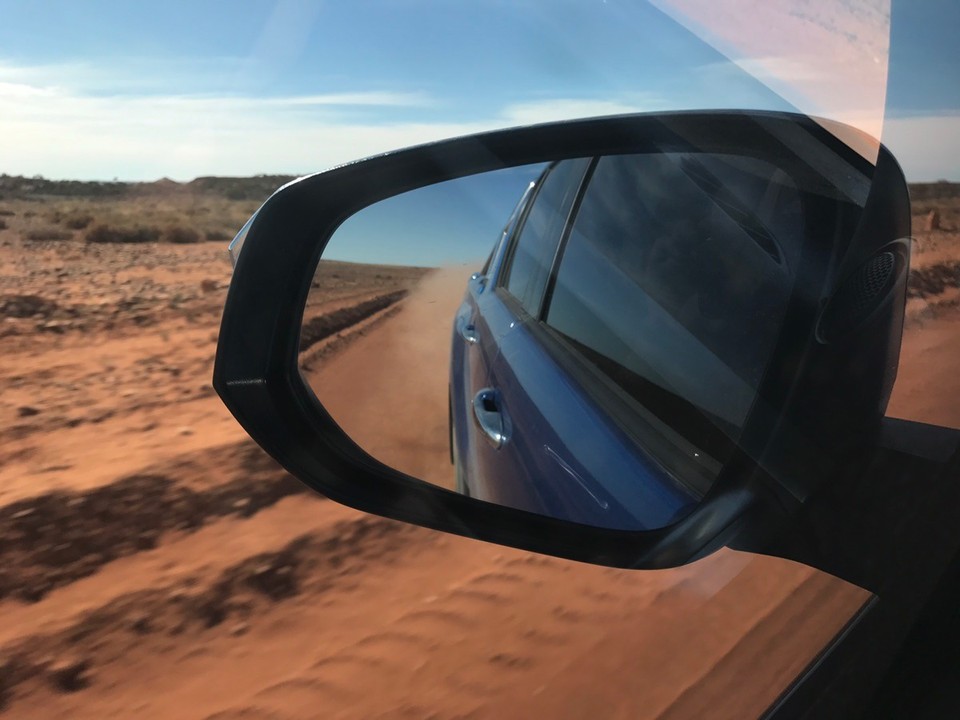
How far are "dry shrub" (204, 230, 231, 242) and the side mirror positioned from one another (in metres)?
28.0

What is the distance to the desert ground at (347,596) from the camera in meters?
2.87

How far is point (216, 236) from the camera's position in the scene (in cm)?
2983

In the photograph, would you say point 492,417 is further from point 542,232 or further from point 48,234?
point 48,234

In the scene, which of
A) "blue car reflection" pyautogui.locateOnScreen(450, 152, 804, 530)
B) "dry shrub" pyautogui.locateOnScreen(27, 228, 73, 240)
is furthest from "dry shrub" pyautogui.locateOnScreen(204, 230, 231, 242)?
"blue car reflection" pyautogui.locateOnScreen(450, 152, 804, 530)

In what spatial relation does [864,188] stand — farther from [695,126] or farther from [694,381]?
[694,381]

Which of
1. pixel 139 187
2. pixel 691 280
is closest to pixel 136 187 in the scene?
pixel 139 187

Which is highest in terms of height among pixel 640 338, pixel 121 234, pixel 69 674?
pixel 121 234

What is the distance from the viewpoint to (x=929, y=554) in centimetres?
175

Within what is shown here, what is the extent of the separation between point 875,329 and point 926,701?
3.29ft

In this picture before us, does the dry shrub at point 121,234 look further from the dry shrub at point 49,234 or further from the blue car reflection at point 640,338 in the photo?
the blue car reflection at point 640,338

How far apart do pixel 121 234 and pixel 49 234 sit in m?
2.17

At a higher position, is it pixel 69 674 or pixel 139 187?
pixel 139 187

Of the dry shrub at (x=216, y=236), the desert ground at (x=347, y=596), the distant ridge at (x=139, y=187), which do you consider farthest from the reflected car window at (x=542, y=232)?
the distant ridge at (x=139, y=187)

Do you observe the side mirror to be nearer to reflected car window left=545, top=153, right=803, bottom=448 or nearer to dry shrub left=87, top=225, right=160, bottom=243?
reflected car window left=545, top=153, right=803, bottom=448
